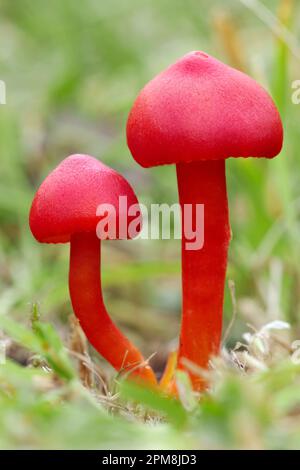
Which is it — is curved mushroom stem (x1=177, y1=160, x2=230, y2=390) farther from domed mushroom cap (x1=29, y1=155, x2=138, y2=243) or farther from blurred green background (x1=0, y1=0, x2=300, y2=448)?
blurred green background (x1=0, y1=0, x2=300, y2=448)

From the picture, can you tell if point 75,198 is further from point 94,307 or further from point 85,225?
point 94,307

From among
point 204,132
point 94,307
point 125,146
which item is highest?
point 125,146

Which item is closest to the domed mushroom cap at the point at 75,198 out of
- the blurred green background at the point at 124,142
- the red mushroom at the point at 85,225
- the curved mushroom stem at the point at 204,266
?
the red mushroom at the point at 85,225

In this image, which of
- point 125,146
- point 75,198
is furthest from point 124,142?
point 75,198

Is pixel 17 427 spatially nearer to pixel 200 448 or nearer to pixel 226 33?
pixel 200 448

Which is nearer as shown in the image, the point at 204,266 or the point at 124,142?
the point at 204,266

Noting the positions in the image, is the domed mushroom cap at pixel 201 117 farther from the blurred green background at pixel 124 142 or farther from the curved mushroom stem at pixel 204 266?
the blurred green background at pixel 124 142

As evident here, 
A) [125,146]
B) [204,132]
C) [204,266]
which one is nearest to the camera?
[204,132]

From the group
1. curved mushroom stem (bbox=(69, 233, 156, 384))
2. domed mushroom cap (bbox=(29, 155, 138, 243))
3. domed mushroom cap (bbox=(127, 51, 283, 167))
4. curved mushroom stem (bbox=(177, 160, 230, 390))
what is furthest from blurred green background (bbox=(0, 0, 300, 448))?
domed mushroom cap (bbox=(127, 51, 283, 167))
